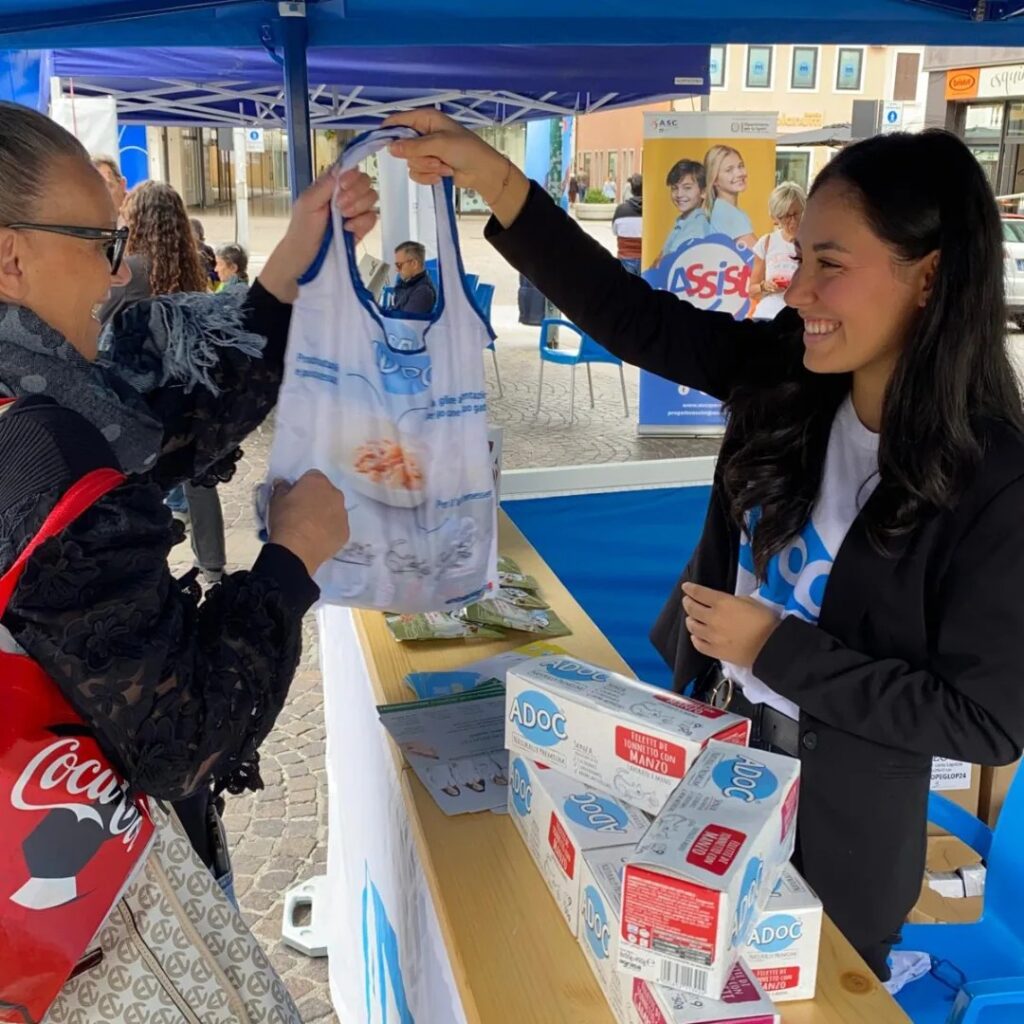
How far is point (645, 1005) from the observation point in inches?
35.2

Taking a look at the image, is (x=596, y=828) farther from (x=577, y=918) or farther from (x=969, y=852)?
(x=969, y=852)

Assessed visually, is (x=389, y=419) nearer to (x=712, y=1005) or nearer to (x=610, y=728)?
(x=610, y=728)

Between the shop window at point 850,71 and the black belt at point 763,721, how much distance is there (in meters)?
34.5

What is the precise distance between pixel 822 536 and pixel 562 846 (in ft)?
1.92

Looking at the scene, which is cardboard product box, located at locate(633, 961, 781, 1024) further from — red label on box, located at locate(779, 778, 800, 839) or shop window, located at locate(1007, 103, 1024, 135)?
shop window, located at locate(1007, 103, 1024, 135)

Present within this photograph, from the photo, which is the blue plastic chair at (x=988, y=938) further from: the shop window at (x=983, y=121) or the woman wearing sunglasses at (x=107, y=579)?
the shop window at (x=983, y=121)

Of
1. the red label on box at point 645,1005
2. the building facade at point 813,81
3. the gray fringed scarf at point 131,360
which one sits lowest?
the red label on box at point 645,1005

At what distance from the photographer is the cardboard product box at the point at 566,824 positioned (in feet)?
3.33

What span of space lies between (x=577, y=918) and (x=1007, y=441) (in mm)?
801

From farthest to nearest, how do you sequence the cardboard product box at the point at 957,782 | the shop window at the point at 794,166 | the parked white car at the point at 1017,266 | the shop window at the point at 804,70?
the shop window at the point at 804,70, the shop window at the point at 794,166, the parked white car at the point at 1017,266, the cardboard product box at the point at 957,782

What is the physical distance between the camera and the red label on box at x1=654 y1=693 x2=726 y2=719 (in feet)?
3.48

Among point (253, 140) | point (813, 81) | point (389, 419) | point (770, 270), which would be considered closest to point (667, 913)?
point (389, 419)

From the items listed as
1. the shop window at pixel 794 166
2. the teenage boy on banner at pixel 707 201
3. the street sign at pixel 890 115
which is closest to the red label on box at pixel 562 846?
the teenage boy on banner at pixel 707 201

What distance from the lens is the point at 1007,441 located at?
50.0 inches
